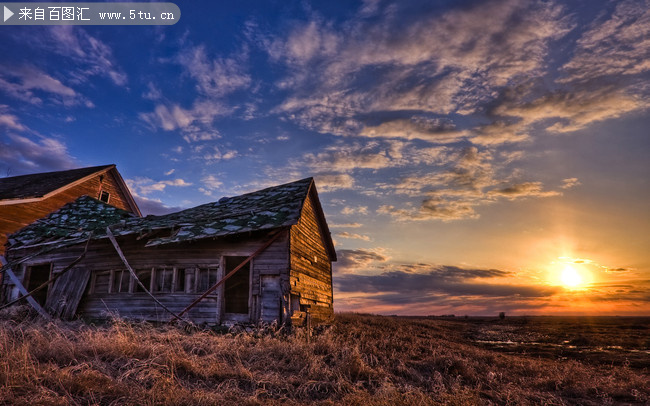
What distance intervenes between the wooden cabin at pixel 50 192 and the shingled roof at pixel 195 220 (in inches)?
42.0

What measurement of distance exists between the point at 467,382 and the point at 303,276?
23.4 feet

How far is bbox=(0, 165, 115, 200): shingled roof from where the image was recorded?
1998 cm

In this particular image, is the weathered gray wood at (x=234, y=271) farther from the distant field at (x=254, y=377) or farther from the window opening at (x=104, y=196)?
the window opening at (x=104, y=196)

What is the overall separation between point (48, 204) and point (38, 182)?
3836 mm

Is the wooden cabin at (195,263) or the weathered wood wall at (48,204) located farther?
the weathered wood wall at (48,204)

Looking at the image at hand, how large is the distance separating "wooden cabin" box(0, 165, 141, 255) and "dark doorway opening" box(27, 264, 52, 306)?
2298mm

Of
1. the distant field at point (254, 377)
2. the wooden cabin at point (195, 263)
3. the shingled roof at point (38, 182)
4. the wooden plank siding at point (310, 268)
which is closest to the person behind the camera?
the distant field at point (254, 377)

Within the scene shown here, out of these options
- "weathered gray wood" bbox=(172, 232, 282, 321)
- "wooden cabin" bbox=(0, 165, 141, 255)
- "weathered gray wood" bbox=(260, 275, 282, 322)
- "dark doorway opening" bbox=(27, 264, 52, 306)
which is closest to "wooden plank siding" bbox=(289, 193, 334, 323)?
"weathered gray wood" bbox=(260, 275, 282, 322)

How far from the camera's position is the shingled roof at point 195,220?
41.2 feet

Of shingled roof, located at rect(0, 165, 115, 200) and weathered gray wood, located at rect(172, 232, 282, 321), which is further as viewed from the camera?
shingled roof, located at rect(0, 165, 115, 200)

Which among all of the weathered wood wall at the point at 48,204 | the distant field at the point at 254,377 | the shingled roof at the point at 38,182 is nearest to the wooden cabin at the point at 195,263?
the weathered wood wall at the point at 48,204

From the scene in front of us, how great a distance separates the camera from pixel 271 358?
8047mm

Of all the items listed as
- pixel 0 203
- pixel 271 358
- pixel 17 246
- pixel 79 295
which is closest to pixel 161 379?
pixel 271 358

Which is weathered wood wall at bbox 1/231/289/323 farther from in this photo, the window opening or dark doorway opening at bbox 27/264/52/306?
the window opening
